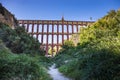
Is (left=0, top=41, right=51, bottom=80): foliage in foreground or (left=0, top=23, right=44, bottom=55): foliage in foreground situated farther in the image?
(left=0, top=23, right=44, bottom=55): foliage in foreground

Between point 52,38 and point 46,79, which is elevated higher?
point 52,38

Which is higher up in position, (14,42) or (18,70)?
(14,42)

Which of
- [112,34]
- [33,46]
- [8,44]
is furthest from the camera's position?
[33,46]

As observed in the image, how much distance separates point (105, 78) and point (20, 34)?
16.8m

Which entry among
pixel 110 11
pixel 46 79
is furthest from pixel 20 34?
pixel 46 79

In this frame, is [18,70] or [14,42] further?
[14,42]

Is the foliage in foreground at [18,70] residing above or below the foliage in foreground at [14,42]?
below

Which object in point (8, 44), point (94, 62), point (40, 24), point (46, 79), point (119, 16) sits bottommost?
point (46, 79)

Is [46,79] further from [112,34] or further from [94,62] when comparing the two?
[112,34]

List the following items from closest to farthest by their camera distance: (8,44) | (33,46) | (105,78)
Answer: (105,78) < (8,44) < (33,46)

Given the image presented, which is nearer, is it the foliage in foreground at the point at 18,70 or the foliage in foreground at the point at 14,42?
the foliage in foreground at the point at 18,70

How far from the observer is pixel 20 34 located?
24094 millimetres

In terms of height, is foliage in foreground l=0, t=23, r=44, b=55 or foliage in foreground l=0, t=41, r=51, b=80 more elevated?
foliage in foreground l=0, t=23, r=44, b=55

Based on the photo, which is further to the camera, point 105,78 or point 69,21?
point 69,21
